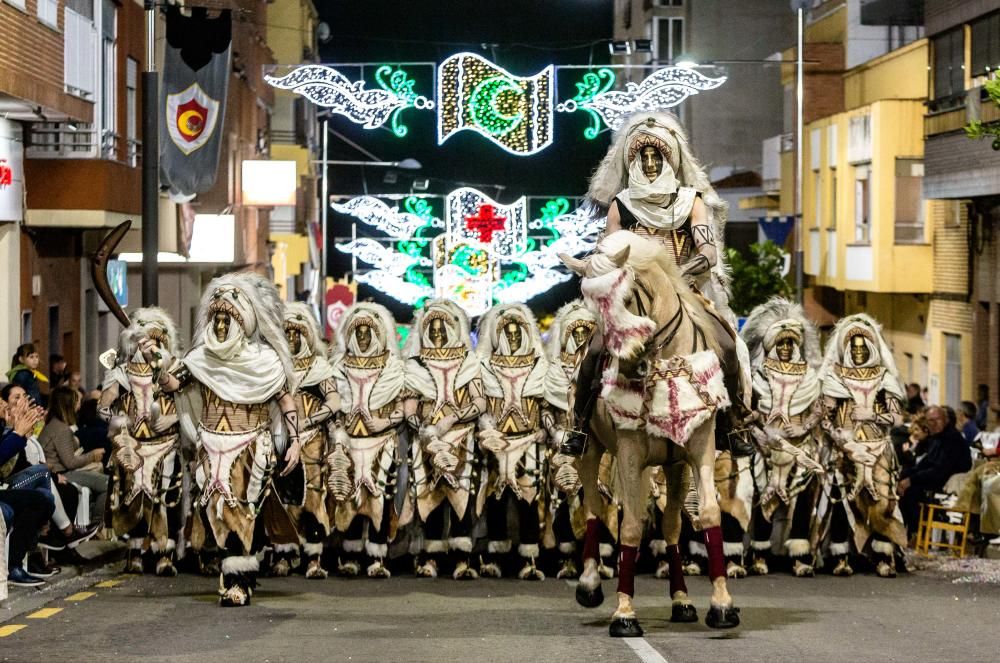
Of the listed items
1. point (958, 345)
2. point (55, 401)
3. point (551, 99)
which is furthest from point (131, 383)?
point (958, 345)

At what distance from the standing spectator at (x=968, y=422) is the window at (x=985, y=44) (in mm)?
9560

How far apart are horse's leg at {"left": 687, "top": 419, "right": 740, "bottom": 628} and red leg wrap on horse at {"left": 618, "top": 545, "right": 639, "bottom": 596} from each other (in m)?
0.48

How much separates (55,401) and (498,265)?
3426 cm

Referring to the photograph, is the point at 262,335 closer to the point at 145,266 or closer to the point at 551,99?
the point at 145,266

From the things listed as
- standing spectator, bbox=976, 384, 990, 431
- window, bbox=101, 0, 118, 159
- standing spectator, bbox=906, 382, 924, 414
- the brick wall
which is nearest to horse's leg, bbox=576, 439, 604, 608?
the brick wall

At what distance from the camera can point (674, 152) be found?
46.0 feet

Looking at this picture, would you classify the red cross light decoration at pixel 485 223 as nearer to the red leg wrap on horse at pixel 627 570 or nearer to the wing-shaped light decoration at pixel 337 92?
the wing-shaped light decoration at pixel 337 92

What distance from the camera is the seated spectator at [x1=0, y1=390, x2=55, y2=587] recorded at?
1507cm

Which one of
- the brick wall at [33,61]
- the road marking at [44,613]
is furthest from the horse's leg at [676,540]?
the brick wall at [33,61]

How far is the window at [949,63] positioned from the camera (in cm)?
3731

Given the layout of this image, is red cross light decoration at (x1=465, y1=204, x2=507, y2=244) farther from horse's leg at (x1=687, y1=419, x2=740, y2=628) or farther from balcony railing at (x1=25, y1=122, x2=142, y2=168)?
horse's leg at (x1=687, y1=419, x2=740, y2=628)

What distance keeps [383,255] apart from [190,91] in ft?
61.3

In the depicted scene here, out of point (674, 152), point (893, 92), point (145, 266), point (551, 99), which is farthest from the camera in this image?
point (893, 92)

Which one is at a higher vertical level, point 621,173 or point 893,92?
point 893,92
